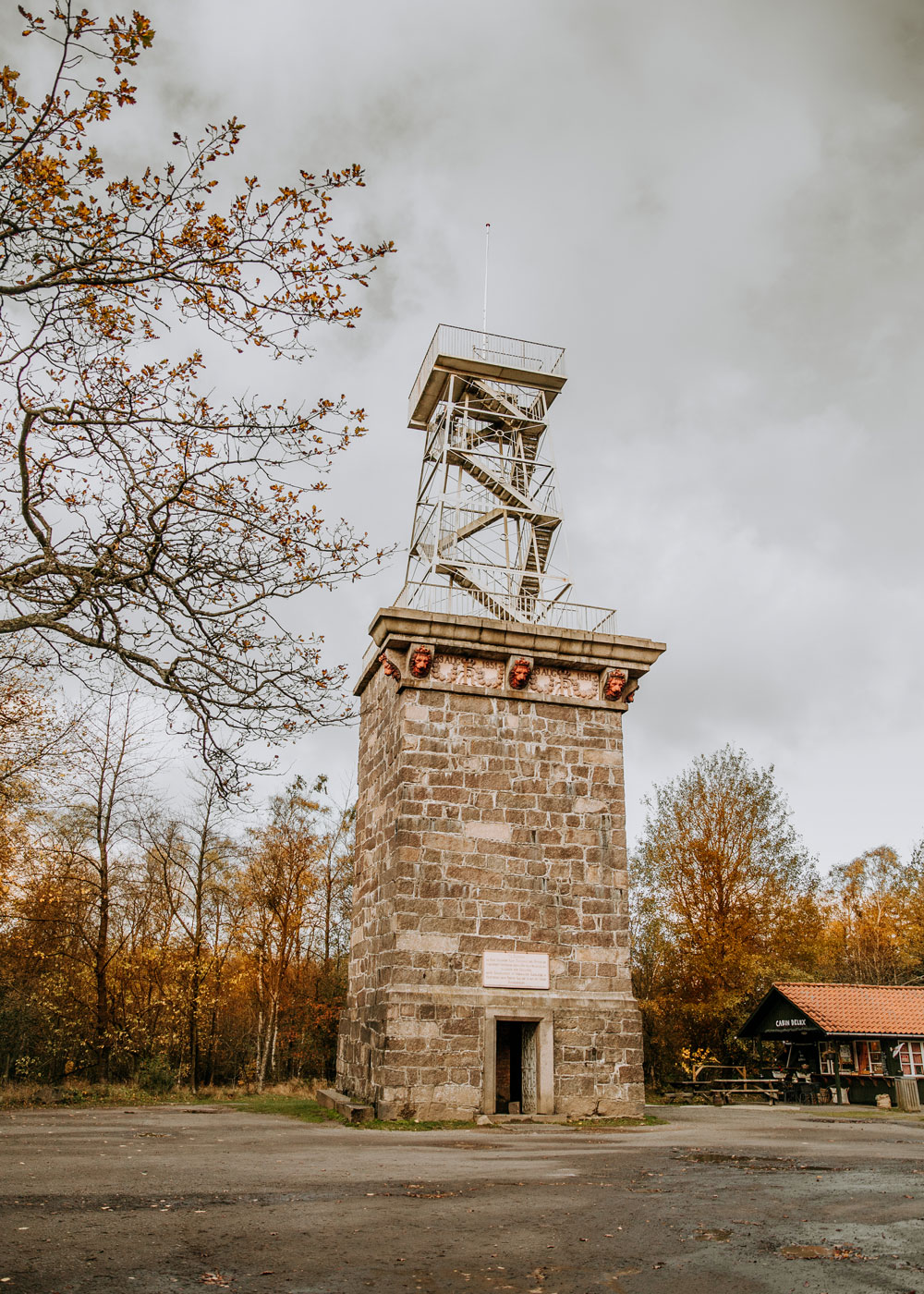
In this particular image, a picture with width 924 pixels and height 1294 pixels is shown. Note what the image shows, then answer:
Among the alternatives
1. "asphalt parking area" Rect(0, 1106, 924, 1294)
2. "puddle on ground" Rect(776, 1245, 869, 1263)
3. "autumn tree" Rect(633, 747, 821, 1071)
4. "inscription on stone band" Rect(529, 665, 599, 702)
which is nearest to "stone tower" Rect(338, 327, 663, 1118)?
"inscription on stone band" Rect(529, 665, 599, 702)

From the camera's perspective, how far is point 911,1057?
22.7m

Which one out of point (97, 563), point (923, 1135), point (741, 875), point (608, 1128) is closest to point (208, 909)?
point (741, 875)

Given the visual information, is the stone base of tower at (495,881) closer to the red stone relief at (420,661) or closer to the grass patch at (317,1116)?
the red stone relief at (420,661)

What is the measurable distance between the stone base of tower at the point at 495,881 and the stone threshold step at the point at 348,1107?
0.24m

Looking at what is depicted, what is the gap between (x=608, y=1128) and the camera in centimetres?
1243

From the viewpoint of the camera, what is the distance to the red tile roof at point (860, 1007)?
73.6ft

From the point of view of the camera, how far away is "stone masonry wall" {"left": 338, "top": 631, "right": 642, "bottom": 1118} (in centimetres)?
1284

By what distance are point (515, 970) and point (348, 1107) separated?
2874 mm

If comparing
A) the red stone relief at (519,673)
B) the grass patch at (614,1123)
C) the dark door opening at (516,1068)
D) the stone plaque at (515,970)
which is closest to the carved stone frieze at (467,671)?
the red stone relief at (519,673)

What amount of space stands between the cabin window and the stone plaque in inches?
547

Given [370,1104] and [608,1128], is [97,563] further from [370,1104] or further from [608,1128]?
[608,1128]

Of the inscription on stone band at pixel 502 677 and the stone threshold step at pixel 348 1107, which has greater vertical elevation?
the inscription on stone band at pixel 502 677

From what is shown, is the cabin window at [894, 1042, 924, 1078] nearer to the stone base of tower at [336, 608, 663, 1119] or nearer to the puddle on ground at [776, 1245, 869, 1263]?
the stone base of tower at [336, 608, 663, 1119]

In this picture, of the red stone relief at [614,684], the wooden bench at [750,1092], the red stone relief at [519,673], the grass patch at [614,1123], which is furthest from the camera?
the wooden bench at [750,1092]
